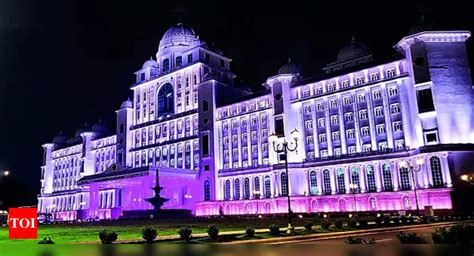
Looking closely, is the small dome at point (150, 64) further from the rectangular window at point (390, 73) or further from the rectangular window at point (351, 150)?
the rectangular window at point (390, 73)

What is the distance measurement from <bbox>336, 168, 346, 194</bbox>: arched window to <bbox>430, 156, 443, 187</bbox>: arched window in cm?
1235

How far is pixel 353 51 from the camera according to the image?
237 feet

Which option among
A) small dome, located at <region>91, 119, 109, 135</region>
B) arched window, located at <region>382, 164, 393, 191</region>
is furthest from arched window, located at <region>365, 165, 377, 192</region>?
small dome, located at <region>91, 119, 109, 135</region>

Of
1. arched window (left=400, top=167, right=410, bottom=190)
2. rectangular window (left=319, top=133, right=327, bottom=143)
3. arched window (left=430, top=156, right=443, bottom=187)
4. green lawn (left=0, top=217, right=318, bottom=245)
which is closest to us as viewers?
green lawn (left=0, top=217, right=318, bottom=245)

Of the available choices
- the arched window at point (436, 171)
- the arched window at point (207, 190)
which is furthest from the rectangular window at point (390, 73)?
the arched window at point (207, 190)

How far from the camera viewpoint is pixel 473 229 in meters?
13.8

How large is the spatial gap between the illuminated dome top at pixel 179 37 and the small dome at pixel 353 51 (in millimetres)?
28153

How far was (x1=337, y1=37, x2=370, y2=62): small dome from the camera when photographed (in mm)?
71750

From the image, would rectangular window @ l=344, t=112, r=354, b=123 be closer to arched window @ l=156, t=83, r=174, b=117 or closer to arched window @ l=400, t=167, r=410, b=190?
arched window @ l=400, t=167, r=410, b=190

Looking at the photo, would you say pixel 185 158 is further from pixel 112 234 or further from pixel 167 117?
pixel 112 234

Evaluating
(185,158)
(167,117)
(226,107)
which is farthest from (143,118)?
(226,107)

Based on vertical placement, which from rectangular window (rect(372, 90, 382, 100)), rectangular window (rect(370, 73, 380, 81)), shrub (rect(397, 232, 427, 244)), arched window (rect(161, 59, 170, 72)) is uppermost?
arched window (rect(161, 59, 170, 72))

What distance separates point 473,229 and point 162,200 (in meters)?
49.3

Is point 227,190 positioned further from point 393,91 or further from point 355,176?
point 393,91
